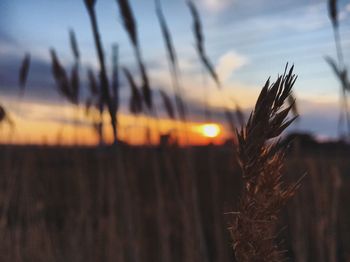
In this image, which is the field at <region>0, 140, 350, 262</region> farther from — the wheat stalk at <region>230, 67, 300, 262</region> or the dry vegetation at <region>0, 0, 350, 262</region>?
the wheat stalk at <region>230, 67, 300, 262</region>

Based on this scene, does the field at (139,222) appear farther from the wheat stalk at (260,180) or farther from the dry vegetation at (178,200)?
the wheat stalk at (260,180)

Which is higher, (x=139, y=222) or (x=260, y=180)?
(x=139, y=222)

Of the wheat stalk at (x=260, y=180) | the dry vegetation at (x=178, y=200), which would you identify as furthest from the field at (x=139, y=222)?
the wheat stalk at (x=260, y=180)

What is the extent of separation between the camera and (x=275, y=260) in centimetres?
40

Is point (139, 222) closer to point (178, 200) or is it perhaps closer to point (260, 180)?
point (178, 200)

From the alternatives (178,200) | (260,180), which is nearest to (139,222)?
(178,200)

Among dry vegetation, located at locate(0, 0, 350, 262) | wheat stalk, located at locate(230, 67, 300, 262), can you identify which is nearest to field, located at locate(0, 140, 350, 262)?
dry vegetation, located at locate(0, 0, 350, 262)

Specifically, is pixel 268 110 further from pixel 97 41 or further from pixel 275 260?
pixel 97 41

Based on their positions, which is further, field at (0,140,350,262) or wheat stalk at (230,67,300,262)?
field at (0,140,350,262)

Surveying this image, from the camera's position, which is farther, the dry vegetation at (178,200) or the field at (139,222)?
the field at (139,222)

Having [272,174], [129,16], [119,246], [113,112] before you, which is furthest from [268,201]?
[119,246]

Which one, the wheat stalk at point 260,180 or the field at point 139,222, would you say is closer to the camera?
the wheat stalk at point 260,180

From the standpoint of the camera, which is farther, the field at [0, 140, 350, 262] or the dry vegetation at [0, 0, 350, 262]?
the field at [0, 140, 350, 262]

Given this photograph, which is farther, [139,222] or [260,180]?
[139,222]
